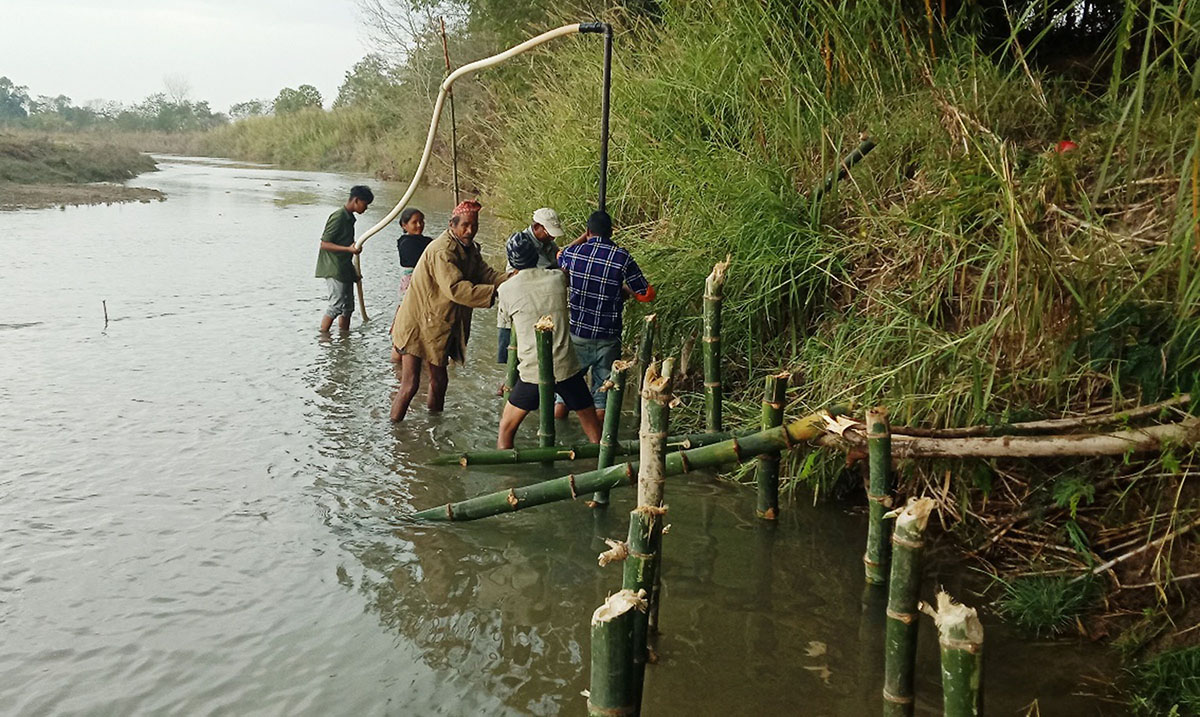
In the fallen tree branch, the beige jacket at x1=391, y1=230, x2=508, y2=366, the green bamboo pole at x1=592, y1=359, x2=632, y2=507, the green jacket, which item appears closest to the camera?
the fallen tree branch

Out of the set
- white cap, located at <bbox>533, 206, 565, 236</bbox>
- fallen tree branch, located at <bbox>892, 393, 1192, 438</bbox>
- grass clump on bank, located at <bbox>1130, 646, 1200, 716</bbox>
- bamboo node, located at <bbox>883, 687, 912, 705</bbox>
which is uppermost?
white cap, located at <bbox>533, 206, 565, 236</bbox>

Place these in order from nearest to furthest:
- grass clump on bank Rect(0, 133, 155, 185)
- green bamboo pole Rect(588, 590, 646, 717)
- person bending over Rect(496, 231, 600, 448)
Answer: green bamboo pole Rect(588, 590, 646, 717)
person bending over Rect(496, 231, 600, 448)
grass clump on bank Rect(0, 133, 155, 185)

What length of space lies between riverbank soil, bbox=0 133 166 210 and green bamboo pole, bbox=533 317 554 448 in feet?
59.5

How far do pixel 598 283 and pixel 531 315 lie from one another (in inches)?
19.5

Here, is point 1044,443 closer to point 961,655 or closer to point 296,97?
point 961,655

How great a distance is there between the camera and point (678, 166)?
7.18 meters

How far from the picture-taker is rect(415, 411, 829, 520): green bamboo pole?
13.7 ft

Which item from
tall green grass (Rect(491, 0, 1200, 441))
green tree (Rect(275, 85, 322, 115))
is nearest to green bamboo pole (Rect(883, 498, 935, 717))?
tall green grass (Rect(491, 0, 1200, 441))

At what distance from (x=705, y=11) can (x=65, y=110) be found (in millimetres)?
80964

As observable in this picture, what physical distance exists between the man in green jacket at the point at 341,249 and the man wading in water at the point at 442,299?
2.50 meters

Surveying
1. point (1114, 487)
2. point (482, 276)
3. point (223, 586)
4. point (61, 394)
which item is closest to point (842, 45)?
point (482, 276)

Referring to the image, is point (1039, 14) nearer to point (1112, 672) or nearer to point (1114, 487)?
point (1114, 487)

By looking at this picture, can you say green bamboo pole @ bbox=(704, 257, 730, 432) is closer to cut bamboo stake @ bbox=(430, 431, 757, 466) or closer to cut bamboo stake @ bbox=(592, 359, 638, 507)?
cut bamboo stake @ bbox=(430, 431, 757, 466)

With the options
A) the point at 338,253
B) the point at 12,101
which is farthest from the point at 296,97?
the point at 338,253
